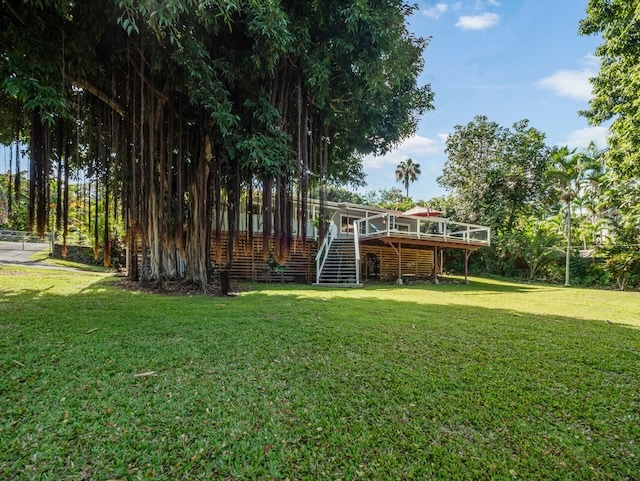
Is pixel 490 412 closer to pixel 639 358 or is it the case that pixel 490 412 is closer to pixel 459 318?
pixel 639 358

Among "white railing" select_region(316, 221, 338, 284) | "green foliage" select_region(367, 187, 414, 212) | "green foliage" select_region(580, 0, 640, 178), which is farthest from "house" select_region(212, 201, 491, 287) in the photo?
"green foliage" select_region(367, 187, 414, 212)

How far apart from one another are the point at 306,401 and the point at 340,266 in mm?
9746

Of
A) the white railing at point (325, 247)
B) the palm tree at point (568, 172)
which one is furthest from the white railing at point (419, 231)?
the palm tree at point (568, 172)

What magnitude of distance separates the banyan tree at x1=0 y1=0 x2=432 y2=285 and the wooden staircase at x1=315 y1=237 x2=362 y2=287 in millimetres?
5370

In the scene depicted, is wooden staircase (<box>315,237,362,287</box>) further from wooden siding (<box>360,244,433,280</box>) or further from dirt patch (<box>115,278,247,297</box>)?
dirt patch (<box>115,278,247,297</box>)

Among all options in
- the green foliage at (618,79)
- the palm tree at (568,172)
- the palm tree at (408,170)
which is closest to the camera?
the green foliage at (618,79)

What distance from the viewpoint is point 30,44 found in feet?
12.8

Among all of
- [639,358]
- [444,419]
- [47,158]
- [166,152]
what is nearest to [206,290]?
[166,152]

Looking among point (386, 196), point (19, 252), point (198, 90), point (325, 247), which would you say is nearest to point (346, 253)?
point (325, 247)

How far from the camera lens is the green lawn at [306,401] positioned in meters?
1.62

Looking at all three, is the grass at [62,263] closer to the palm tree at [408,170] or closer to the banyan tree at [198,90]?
the banyan tree at [198,90]

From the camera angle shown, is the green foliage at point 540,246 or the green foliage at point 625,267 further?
the green foliage at point 540,246

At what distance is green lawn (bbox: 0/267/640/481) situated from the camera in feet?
5.33

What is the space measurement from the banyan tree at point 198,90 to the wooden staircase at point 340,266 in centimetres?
537
